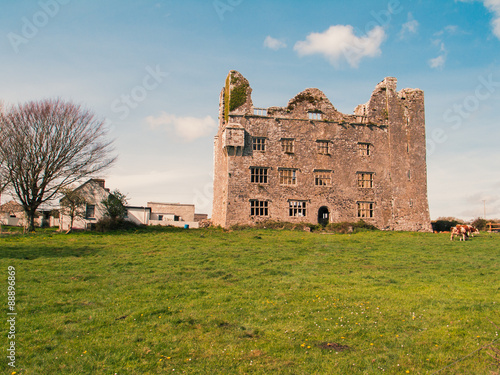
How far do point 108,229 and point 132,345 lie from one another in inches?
1196

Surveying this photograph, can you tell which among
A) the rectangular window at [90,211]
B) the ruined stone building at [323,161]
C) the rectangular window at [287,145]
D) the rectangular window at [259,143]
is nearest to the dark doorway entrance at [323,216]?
the ruined stone building at [323,161]

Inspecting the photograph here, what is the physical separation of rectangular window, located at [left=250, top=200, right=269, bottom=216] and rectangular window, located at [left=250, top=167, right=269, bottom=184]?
2.08 meters

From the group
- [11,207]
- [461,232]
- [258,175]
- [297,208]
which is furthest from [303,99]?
[11,207]

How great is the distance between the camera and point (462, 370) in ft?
25.4

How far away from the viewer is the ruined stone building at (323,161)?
39.2m

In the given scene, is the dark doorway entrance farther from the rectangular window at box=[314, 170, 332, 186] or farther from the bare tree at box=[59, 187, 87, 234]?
the bare tree at box=[59, 187, 87, 234]

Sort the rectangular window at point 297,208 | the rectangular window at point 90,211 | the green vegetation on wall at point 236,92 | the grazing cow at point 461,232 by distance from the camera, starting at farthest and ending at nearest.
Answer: the rectangular window at point 90,211, the green vegetation on wall at point 236,92, the rectangular window at point 297,208, the grazing cow at point 461,232

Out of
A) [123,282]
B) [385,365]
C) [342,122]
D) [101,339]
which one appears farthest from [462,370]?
[342,122]

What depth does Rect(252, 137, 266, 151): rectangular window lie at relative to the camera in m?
39.8

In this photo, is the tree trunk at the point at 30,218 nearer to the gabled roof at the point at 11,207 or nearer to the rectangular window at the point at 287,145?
the rectangular window at the point at 287,145

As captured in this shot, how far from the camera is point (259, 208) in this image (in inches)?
1539

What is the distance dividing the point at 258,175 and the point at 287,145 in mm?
4447

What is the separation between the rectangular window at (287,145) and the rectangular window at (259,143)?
1992 millimetres

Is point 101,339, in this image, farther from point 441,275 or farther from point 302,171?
point 302,171
